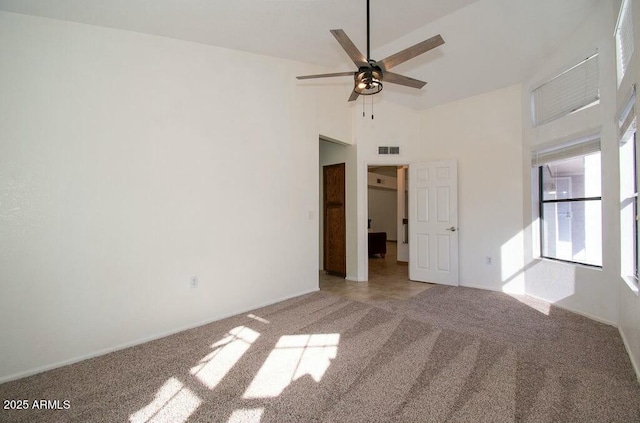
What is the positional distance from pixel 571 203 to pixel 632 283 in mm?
1403

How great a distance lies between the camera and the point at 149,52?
2.84 metres

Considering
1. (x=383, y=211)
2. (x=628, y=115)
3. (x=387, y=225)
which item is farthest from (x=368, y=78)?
(x=387, y=225)

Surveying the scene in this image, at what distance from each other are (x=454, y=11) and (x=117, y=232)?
13.6ft

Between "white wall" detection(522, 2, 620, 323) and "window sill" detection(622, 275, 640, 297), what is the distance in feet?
0.96

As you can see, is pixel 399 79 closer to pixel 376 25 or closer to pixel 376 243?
pixel 376 25

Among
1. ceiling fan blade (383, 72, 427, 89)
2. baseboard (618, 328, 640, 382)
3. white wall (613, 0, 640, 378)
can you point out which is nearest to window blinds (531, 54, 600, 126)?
white wall (613, 0, 640, 378)

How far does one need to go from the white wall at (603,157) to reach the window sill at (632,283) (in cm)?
29

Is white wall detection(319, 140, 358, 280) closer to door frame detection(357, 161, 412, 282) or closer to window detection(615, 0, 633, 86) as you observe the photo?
door frame detection(357, 161, 412, 282)

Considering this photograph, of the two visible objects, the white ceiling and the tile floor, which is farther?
the tile floor

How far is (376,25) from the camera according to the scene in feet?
11.3

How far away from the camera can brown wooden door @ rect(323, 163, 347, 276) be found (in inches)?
214

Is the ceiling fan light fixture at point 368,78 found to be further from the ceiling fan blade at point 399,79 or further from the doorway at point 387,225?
the doorway at point 387,225

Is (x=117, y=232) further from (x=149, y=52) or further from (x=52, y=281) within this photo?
(x=149, y=52)

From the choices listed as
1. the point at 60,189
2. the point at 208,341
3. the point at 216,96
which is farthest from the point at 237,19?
the point at 208,341
